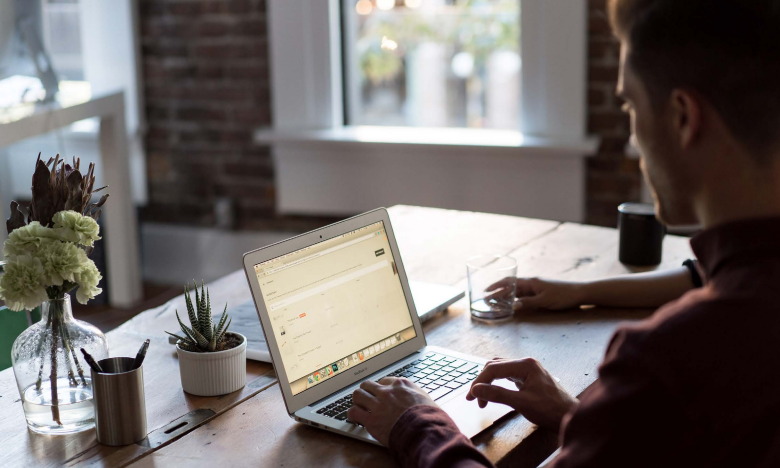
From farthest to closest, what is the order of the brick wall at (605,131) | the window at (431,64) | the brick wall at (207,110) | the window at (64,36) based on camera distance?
the brick wall at (207,110) < the window at (64,36) < the window at (431,64) < the brick wall at (605,131)

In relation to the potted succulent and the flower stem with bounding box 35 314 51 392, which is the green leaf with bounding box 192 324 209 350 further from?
the flower stem with bounding box 35 314 51 392

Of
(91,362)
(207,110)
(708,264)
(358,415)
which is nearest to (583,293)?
(358,415)

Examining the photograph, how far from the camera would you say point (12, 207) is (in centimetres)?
118

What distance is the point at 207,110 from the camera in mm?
3738

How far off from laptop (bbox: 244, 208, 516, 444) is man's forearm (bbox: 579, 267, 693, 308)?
378 millimetres

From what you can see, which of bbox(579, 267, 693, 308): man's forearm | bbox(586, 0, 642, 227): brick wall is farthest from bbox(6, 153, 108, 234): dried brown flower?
bbox(586, 0, 642, 227): brick wall

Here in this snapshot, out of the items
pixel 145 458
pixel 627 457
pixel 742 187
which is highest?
pixel 742 187

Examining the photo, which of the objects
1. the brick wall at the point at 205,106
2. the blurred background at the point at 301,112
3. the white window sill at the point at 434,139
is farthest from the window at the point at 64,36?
the white window sill at the point at 434,139

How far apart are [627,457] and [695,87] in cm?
35

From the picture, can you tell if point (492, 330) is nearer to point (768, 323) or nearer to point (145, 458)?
point (145, 458)

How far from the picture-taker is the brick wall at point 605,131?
3.05m

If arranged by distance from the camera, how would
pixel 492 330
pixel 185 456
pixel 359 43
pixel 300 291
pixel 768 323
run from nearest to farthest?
pixel 768 323 → pixel 185 456 → pixel 300 291 → pixel 492 330 → pixel 359 43

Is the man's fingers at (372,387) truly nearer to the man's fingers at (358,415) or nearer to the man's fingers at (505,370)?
the man's fingers at (358,415)

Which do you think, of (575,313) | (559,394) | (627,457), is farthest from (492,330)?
(627,457)
